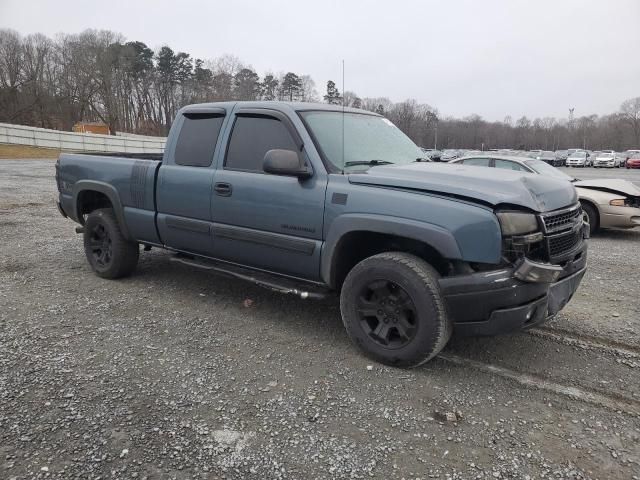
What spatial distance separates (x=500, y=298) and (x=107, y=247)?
4351 millimetres

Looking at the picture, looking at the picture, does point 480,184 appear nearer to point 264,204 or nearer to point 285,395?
point 264,204

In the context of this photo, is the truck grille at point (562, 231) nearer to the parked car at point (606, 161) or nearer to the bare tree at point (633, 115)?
the parked car at point (606, 161)

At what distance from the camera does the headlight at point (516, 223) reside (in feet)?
9.87

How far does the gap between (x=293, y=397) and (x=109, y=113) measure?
241ft

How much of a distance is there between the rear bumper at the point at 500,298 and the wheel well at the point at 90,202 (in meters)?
4.17

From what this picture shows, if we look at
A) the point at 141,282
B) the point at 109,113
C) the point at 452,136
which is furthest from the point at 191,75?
the point at 141,282

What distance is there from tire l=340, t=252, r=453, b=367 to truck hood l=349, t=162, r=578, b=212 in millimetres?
528

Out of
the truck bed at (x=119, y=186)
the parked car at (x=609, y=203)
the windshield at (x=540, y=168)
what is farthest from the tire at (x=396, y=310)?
the windshield at (x=540, y=168)

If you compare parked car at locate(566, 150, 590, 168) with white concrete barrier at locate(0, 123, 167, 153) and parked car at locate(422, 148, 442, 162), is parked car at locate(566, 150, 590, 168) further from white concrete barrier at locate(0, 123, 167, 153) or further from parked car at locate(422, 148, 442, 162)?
white concrete barrier at locate(0, 123, 167, 153)

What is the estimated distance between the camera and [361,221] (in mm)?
3432

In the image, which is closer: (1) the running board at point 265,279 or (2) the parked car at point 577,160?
(1) the running board at point 265,279

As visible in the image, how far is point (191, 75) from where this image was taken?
81188mm

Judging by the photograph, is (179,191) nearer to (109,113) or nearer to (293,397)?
(293,397)

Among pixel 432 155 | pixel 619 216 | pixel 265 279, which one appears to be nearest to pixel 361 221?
pixel 265 279
